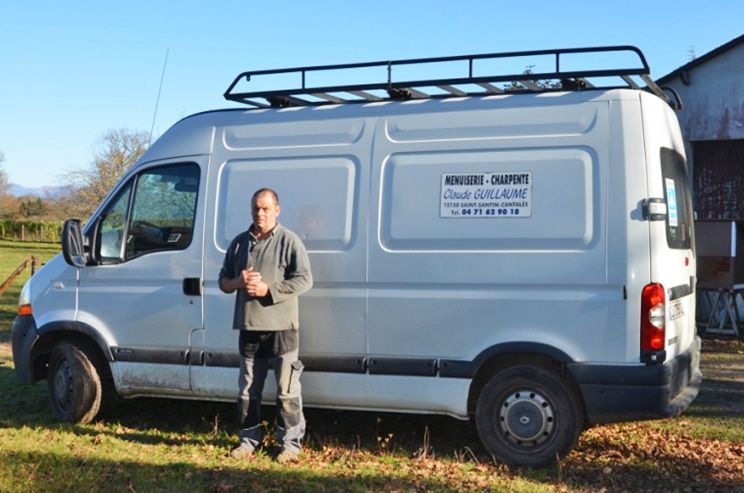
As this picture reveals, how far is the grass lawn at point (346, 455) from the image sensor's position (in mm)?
5324

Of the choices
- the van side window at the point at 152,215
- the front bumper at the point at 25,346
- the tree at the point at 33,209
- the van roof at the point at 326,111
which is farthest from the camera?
the tree at the point at 33,209

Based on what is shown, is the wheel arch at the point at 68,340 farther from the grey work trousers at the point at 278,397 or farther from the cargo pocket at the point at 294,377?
the cargo pocket at the point at 294,377

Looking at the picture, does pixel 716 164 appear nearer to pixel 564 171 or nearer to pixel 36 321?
pixel 564 171

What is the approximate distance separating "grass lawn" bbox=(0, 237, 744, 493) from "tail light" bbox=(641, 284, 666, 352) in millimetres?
921

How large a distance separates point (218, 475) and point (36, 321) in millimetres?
2468

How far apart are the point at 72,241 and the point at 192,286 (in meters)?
1.06

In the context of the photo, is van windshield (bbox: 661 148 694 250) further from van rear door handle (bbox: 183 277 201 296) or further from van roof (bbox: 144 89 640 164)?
van rear door handle (bbox: 183 277 201 296)

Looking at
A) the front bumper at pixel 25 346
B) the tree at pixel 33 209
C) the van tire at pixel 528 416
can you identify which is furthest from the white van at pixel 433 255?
the tree at pixel 33 209

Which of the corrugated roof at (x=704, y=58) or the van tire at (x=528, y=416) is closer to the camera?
the van tire at (x=528, y=416)

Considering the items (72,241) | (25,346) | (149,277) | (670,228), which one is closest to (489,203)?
(670,228)

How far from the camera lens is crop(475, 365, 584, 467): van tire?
5.56 metres

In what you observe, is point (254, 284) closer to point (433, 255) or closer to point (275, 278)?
point (275, 278)

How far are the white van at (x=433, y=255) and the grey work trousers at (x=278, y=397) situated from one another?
252 mm

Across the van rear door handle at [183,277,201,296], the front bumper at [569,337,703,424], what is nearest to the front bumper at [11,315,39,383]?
the van rear door handle at [183,277,201,296]
